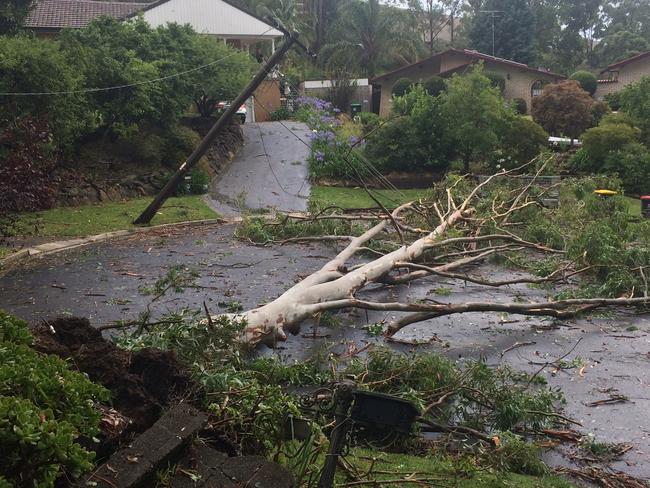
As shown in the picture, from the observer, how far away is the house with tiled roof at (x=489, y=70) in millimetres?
35062

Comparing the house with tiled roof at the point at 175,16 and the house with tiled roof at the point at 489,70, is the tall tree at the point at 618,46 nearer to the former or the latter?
the house with tiled roof at the point at 489,70

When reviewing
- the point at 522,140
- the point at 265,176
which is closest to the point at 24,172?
the point at 265,176

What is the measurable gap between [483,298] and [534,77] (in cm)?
2792

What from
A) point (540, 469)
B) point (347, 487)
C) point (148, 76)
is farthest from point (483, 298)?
point (148, 76)

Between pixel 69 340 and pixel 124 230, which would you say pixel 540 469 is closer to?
pixel 69 340

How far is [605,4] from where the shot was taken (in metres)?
62.2

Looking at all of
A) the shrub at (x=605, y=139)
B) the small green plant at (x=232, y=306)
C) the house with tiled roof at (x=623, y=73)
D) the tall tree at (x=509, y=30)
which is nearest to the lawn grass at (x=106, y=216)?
the small green plant at (x=232, y=306)

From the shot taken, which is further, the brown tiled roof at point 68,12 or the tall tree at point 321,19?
the tall tree at point 321,19

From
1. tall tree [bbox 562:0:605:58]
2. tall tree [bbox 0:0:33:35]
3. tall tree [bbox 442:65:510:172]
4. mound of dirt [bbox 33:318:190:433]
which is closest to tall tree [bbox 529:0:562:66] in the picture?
tall tree [bbox 562:0:605:58]

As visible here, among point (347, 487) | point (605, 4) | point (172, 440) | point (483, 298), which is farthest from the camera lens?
point (605, 4)

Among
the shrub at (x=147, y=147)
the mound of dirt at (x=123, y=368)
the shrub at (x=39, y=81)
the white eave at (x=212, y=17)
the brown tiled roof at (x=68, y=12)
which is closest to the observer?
the mound of dirt at (x=123, y=368)

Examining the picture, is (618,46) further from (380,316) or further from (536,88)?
(380,316)

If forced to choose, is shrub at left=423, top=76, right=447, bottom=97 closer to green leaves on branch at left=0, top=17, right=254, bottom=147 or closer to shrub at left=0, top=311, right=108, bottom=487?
green leaves on branch at left=0, top=17, right=254, bottom=147

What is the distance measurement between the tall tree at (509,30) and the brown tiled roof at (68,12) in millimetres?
25940
